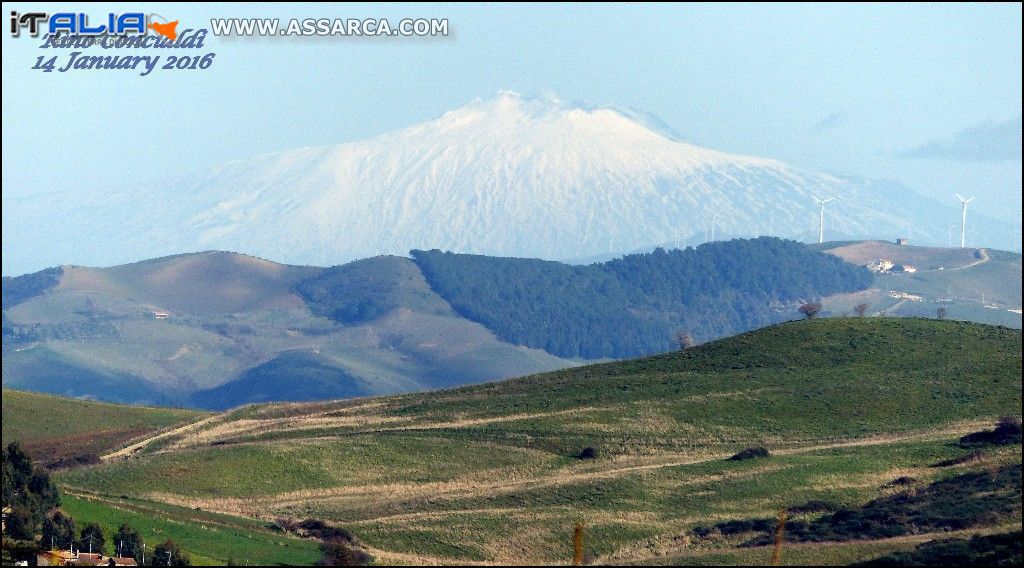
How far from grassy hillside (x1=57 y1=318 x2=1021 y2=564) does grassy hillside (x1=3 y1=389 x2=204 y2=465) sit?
7398 mm

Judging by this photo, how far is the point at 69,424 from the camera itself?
174750 mm

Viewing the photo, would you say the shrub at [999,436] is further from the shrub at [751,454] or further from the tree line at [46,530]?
the tree line at [46,530]

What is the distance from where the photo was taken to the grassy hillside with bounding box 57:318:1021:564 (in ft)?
361

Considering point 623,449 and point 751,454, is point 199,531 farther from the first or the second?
point 751,454

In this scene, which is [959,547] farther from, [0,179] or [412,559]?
[0,179]

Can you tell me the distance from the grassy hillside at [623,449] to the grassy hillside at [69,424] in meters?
7.40

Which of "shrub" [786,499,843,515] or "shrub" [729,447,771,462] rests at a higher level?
"shrub" [729,447,771,462]

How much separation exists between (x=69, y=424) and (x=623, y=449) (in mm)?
65554

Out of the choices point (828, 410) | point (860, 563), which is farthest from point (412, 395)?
point (860, 563)

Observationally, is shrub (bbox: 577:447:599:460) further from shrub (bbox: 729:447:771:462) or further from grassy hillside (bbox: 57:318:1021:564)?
shrub (bbox: 729:447:771:462)

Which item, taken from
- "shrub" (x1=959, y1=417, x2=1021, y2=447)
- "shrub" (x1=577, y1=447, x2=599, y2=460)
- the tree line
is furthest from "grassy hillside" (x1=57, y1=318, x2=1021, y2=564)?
the tree line

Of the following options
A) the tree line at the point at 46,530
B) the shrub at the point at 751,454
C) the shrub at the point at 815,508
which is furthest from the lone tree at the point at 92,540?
the shrub at the point at 751,454

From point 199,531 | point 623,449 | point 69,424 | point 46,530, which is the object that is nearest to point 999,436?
point 623,449

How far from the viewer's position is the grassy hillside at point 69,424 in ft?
495
